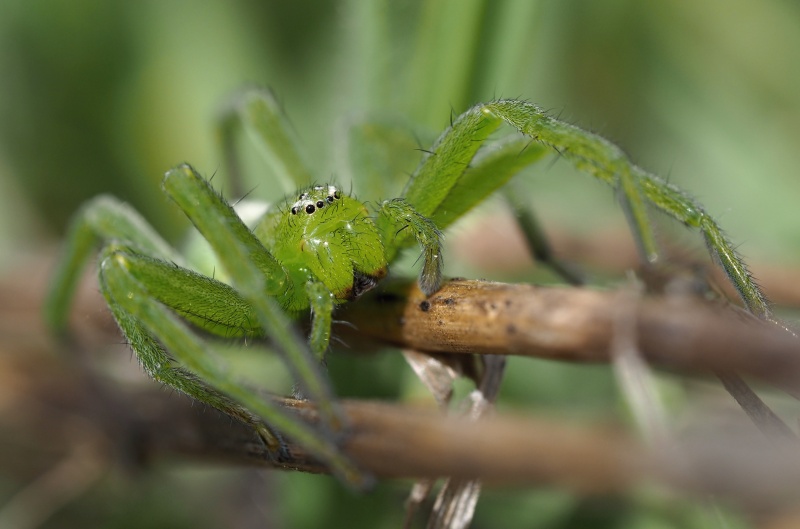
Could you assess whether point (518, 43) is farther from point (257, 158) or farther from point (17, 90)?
point (17, 90)

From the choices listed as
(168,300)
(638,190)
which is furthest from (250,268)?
(638,190)

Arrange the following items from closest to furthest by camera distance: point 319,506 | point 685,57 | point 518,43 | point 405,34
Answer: point 319,506, point 518,43, point 405,34, point 685,57

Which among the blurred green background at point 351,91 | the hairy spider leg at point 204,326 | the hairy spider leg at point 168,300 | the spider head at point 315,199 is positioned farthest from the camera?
the blurred green background at point 351,91

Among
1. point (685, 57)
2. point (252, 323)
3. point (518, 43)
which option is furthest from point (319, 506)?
point (685, 57)

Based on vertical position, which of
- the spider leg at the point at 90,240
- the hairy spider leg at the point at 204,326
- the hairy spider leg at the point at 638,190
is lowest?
the spider leg at the point at 90,240

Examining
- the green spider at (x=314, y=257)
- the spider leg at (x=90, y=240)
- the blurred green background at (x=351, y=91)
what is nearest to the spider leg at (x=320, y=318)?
the green spider at (x=314, y=257)

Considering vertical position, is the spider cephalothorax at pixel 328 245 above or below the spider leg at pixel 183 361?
above

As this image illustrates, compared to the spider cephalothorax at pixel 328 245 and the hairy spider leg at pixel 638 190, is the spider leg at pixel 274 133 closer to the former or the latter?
the spider cephalothorax at pixel 328 245
